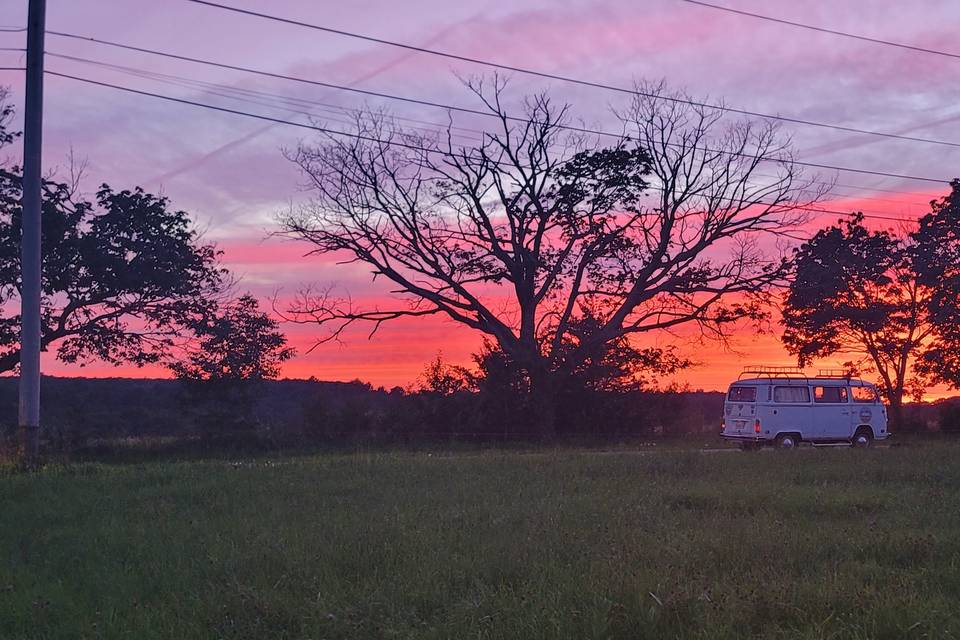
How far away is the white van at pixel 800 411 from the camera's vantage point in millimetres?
28172

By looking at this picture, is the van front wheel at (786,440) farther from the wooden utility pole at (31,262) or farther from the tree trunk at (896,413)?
the wooden utility pole at (31,262)

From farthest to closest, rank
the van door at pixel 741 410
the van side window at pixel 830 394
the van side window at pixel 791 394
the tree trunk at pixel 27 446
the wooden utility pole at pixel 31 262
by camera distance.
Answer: the van side window at pixel 830 394, the van door at pixel 741 410, the van side window at pixel 791 394, the tree trunk at pixel 27 446, the wooden utility pole at pixel 31 262

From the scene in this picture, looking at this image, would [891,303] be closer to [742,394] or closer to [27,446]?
[742,394]

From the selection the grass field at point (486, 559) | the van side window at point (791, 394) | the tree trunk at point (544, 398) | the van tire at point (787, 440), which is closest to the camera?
the grass field at point (486, 559)

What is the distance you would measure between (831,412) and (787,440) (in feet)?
6.17

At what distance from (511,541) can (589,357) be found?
1164 inches

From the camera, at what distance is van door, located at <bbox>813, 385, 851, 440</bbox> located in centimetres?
2853

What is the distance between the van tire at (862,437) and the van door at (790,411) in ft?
6.34

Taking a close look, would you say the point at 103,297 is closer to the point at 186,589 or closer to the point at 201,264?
the point at 201,264

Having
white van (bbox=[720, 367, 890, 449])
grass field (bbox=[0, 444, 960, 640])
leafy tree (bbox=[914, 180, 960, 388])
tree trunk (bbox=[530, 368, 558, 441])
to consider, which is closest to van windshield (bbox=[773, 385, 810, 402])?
white van (bbox=[720, 367, 890, 449])

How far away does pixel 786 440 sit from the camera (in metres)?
28.2

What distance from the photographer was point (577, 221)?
3619 cm

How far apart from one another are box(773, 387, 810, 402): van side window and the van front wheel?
1080 mm

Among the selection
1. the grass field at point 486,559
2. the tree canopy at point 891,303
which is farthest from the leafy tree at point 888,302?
the grass field at point 486,559
